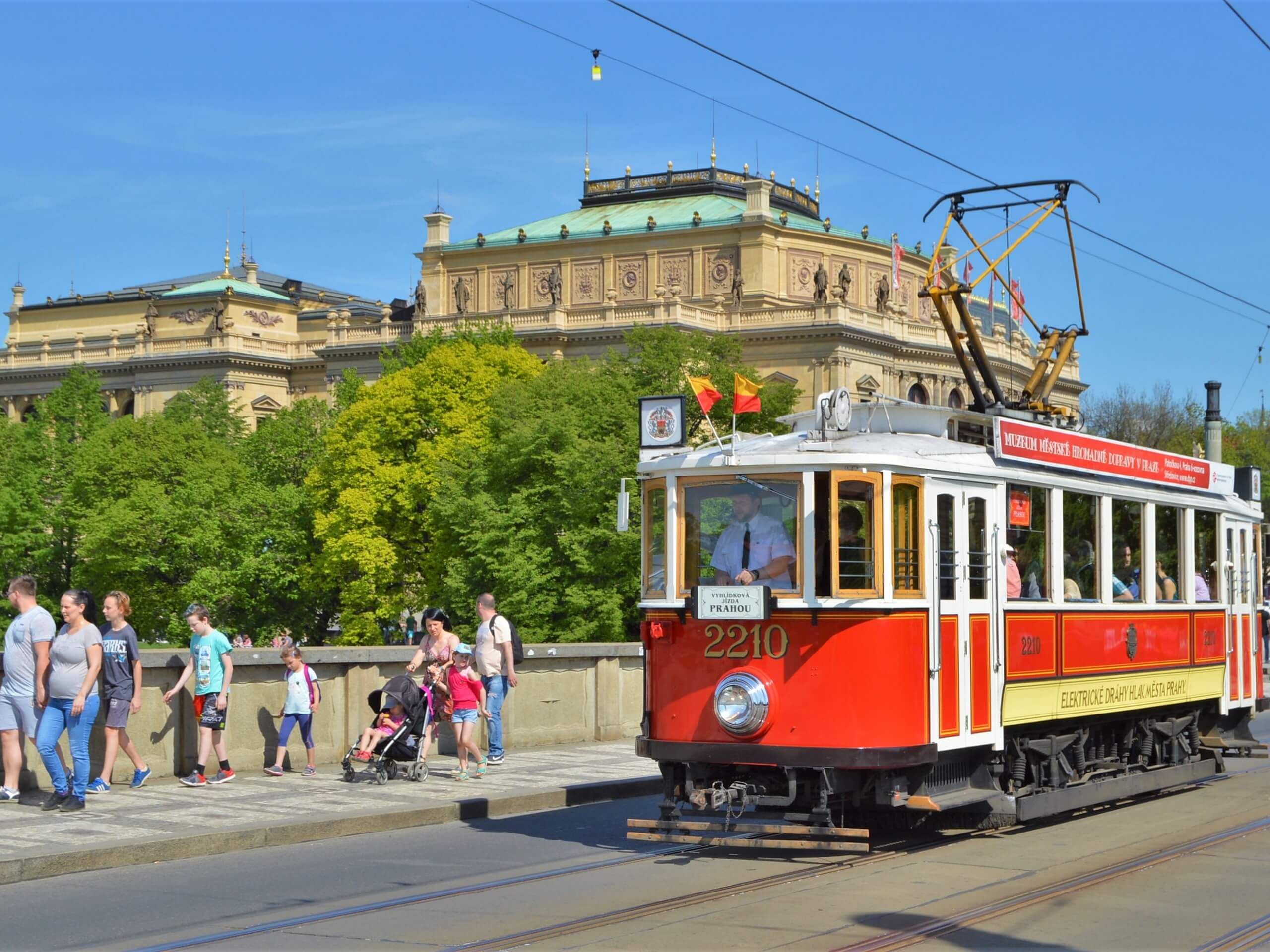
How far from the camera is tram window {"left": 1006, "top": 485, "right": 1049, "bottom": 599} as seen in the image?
1378cm

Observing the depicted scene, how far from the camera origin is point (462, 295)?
360ft

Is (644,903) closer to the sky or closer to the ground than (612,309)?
closer to the ground

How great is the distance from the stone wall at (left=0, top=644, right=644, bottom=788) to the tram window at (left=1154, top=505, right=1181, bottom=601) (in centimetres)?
621

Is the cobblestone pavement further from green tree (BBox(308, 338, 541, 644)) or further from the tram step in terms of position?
green tree (BBox(308, 338, 541, 644))

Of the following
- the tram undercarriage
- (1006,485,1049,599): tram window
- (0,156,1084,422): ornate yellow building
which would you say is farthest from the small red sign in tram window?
(0,156,1084,422): ornate yellow building

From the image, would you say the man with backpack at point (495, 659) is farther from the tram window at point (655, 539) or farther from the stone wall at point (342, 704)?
the tram window at point (655, 539)

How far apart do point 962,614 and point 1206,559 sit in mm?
5742

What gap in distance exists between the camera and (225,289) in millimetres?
122312

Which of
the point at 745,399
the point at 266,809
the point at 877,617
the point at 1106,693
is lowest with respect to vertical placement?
the point at 266,809

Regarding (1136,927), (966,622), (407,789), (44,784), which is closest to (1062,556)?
(966,622)

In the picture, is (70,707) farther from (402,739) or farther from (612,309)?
(612,309)

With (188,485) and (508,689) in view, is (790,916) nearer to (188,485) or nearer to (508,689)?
(508,689)

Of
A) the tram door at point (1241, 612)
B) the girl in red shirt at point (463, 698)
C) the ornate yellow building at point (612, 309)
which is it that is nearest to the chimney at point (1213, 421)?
the tram door at point (1241, 612)

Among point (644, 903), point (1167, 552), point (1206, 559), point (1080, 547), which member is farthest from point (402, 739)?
point (1206, 559)
